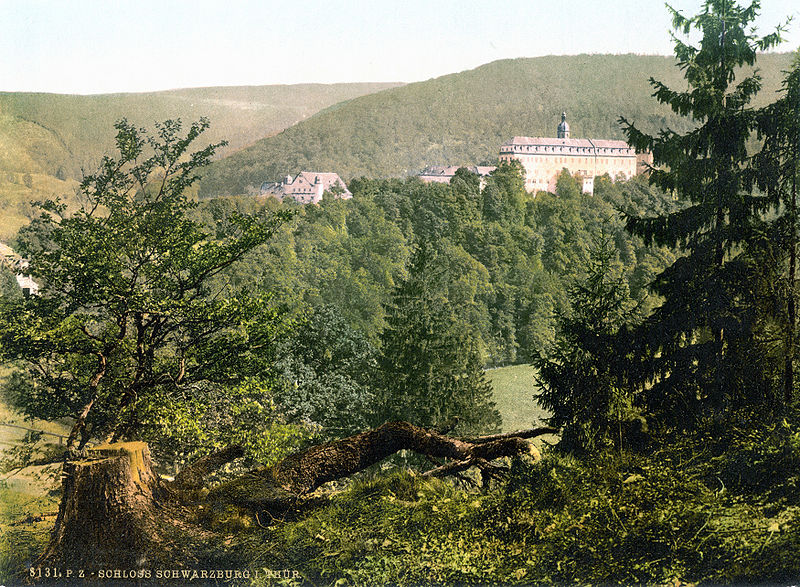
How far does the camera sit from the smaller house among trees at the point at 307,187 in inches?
811

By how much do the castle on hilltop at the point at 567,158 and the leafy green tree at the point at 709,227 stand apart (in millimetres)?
5444

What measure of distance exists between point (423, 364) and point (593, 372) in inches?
196

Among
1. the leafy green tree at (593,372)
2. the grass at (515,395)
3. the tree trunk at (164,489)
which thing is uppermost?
the leafy green tree at (593,372)

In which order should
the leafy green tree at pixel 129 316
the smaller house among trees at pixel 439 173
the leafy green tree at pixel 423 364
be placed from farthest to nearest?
the smaller house among trees at pixel 439 173, the leafy green tree at pixel 423 364, the leafy green tree at pixel 129 316

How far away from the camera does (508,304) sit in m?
14.0

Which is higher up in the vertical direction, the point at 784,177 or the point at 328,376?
the point at 784,177

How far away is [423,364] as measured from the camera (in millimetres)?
11430

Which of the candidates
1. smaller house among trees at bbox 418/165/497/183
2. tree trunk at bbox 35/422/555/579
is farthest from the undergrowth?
smaller house among trees at bbox 418/165/497/183

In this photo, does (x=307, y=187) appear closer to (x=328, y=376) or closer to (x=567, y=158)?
(x=567, y=158)

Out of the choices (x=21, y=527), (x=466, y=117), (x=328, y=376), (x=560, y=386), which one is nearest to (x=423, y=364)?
(x=328, y=376)

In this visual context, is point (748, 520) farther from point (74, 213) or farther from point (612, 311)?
point (74, 213)

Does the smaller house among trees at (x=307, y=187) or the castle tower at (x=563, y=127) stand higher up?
the castle tower at (x=563, y=127)

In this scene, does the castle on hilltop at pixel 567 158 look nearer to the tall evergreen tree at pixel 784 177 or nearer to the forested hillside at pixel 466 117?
the forested hillside at pixel 466 117

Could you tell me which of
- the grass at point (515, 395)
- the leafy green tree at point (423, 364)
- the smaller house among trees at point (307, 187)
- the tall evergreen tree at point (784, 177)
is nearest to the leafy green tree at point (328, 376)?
the leafy green tree at point (423, 364)
